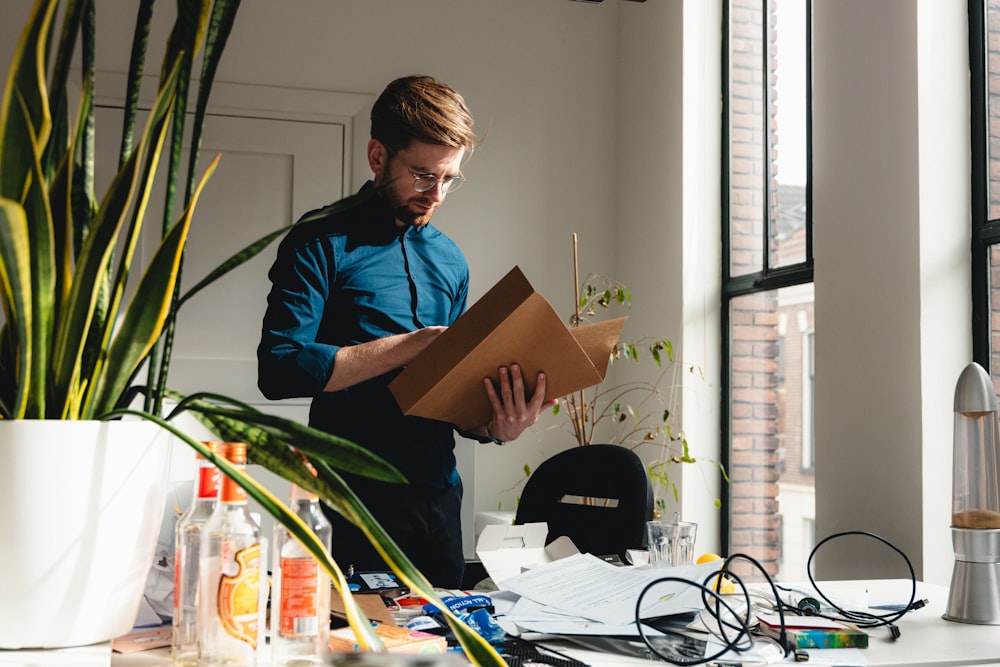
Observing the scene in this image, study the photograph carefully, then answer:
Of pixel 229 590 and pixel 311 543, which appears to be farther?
pixel 229 590

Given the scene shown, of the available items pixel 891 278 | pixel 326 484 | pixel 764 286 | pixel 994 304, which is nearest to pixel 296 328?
pixel 326 484

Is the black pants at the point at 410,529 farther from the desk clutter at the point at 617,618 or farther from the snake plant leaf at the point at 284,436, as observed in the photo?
the snake plant leaf at the point at 284,436

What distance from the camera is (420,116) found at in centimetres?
188

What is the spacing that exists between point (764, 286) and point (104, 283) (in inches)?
113

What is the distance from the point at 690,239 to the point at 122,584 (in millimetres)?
3181

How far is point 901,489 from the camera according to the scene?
2.43m

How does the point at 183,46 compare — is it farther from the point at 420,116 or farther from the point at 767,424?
the point at 767,424

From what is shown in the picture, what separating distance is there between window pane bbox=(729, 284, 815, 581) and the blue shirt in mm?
1951

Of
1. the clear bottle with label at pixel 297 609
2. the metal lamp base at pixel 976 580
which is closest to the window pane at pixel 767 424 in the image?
the metal lamp base at pixel 976 580

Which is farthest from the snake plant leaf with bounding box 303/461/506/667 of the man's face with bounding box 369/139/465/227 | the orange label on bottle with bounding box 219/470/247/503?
the man's face with bounding box 369/139/465/227

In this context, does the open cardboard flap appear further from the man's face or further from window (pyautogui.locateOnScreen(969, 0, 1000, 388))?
window (pyautogui.locateOnScreen(969, 0, 1000, 388))

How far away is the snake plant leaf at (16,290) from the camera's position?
74 centimetres

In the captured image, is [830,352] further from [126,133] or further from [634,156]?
[126,133]

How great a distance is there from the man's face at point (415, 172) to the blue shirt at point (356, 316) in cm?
5
